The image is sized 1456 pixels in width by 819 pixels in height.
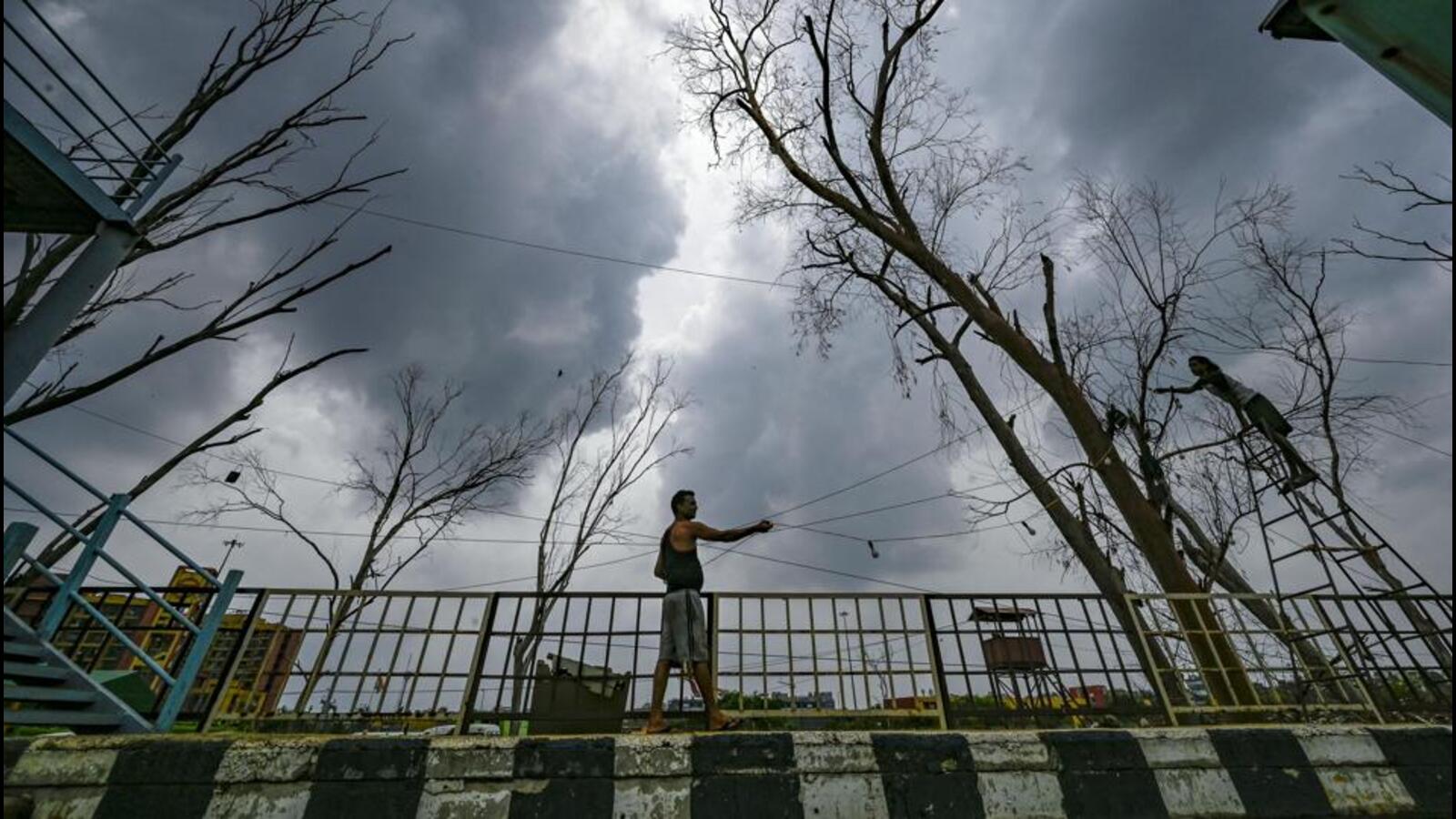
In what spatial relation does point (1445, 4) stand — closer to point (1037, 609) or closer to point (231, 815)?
point (1037, 609)

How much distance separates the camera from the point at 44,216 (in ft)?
14.0

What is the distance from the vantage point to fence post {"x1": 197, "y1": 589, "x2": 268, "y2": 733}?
4.22 m

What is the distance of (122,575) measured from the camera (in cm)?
391

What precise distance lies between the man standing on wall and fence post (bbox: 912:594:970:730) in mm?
1630

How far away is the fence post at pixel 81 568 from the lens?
361cm

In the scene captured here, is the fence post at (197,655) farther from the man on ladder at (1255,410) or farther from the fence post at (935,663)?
the man on ladder at (1255,410)

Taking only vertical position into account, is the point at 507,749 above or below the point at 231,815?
above

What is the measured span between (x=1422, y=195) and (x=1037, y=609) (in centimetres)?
856

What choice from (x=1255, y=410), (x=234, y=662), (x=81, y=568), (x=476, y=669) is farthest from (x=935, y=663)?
(x=81, y=568)

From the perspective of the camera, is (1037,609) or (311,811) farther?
(1037,609)

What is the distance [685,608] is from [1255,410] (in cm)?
669

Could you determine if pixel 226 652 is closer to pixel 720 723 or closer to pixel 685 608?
pixel 685 608

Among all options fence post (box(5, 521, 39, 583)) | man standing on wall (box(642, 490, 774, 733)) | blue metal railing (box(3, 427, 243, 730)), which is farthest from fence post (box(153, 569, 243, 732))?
man standing on wall (box(642, 490, 774, 733))

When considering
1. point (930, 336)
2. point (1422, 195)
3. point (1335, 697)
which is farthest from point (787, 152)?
point (1335, 697)
